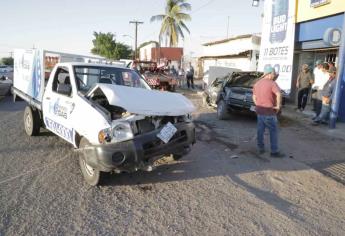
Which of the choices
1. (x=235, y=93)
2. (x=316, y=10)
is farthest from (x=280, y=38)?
(x=235, y=93)

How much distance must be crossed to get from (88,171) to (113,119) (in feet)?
2.89

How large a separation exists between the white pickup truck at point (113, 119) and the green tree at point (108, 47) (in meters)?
61.0

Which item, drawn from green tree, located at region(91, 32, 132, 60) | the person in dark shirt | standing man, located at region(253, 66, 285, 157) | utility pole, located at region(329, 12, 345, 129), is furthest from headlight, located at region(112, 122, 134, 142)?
green tree, located at region(91, 32, 132, 60)

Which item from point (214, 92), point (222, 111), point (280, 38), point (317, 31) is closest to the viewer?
point (222, 111)

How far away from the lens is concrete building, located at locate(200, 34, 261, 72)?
2077 centimetres

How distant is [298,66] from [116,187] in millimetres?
12355

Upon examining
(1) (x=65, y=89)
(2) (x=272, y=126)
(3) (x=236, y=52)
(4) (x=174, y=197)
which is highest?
(3) (x=236, y=52)

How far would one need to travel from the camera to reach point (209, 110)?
1304 centimetres

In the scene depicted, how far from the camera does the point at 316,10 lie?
502 inches

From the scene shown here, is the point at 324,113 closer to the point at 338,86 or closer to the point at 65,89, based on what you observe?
the point at 338,86

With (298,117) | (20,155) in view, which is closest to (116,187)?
(20,155)

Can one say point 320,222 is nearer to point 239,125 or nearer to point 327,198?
point 327,198

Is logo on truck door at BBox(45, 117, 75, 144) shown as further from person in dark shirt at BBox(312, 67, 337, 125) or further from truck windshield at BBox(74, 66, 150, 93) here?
person in dark shirt at BBox(312, 67, 337, 125)

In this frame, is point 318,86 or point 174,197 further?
point 318,86
